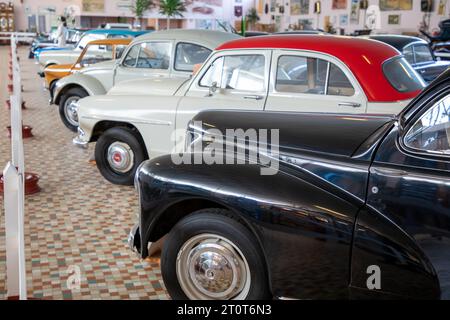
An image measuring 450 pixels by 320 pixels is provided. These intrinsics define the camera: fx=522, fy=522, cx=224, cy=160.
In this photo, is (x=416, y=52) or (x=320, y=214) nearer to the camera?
(x=320, y=214)

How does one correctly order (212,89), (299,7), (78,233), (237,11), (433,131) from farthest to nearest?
(237,11) → (299,7) → (212,89) → (78,233) → (433,131)

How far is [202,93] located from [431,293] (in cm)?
341

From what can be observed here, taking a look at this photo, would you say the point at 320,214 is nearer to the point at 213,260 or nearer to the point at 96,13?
the point at 213,260

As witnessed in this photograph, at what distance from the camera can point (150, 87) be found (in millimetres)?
6168

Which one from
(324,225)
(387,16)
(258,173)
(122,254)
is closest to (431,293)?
(324,225)

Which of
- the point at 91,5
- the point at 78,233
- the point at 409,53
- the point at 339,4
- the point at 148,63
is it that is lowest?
the point at 78,233

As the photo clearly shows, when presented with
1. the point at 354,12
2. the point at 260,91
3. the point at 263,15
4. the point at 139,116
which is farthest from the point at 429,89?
the point at 263,15

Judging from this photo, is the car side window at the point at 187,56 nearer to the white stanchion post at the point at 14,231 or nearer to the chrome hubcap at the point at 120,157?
the chrome hubcap at the point at 120,157

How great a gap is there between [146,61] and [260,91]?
3100 mm

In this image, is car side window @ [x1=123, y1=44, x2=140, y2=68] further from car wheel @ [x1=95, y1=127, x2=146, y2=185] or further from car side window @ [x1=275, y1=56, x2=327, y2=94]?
car side window @ [x1=275, y1=56, x2=327, y2=94]

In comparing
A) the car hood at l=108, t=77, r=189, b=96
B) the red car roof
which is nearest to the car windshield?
the car hood at l=108, t=77, r=189, b=96

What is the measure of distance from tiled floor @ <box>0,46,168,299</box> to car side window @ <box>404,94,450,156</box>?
192cm

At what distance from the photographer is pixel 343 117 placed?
3.31 meters

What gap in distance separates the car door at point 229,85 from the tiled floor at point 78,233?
1168 millimetres
